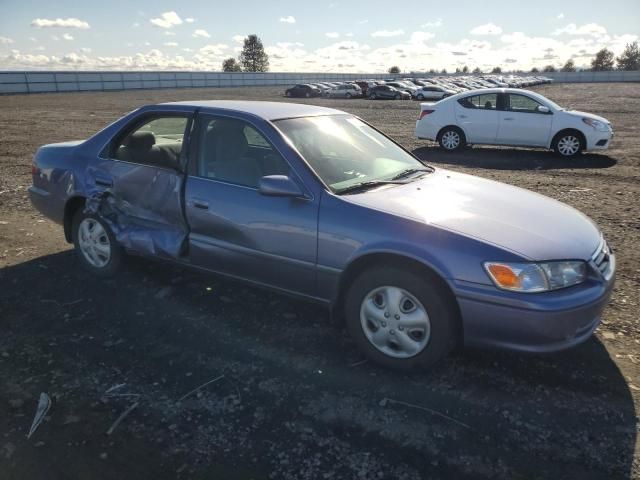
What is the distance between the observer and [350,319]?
11.2 feet

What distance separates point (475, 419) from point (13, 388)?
2747 mm

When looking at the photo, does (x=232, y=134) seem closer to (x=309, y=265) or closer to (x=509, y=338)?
(x=309, y=265)

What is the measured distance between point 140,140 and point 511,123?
9.65 metres

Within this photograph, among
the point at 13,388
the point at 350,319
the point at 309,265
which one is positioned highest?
the point at 309,265

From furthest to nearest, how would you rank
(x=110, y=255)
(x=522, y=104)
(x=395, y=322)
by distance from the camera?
(x=522, y=104) < (x=110, y=255) < (x=395, y=322)

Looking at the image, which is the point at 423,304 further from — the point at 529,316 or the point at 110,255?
the point at 110,255

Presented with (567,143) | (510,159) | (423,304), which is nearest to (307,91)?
(510,159)

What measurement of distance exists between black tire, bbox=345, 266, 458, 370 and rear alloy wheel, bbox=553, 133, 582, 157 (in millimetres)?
9885

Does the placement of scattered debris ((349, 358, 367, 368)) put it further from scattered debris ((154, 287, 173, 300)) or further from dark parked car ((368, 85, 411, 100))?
dark parked car ((368, 85, 411, 100))

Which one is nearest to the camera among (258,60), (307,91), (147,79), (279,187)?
(279,187)

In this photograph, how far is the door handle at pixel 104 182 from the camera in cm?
458

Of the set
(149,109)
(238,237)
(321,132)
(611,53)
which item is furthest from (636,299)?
(611,53)

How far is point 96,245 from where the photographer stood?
4.82m

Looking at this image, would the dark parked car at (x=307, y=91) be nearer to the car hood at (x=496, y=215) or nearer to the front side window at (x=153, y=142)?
the front side window at (x=153, y=142)
